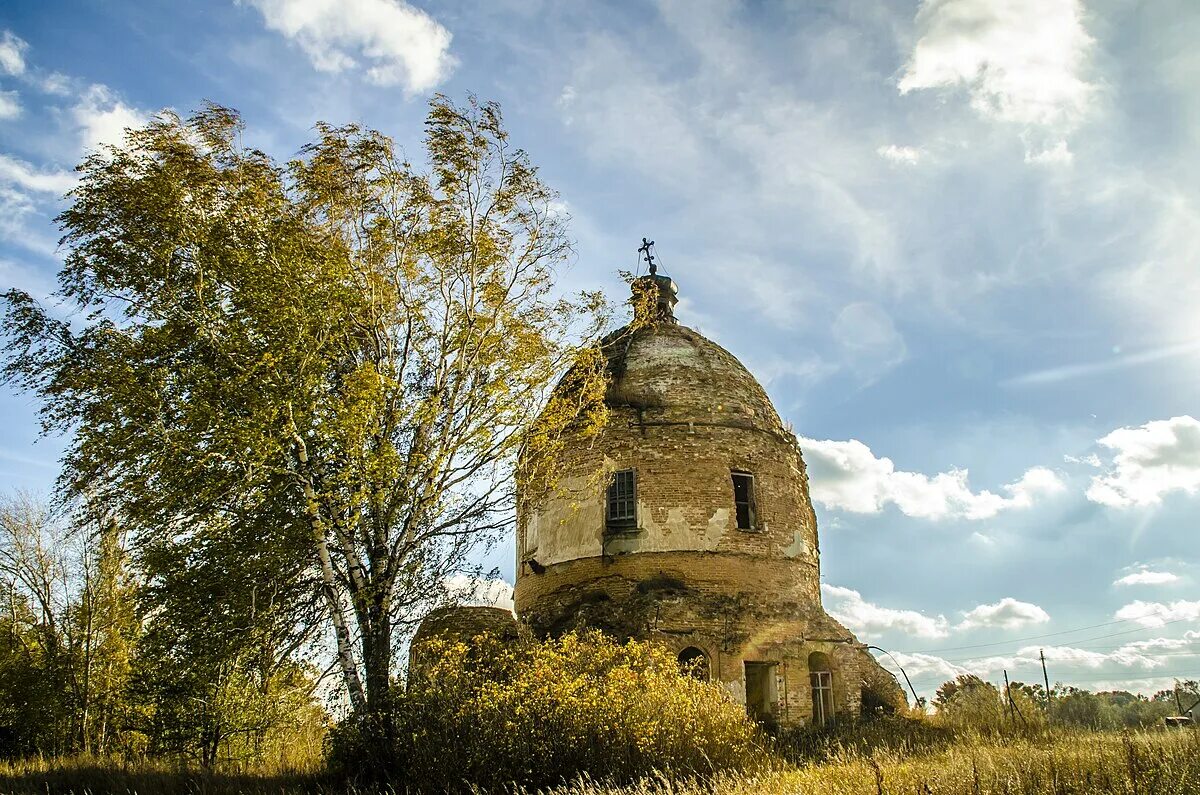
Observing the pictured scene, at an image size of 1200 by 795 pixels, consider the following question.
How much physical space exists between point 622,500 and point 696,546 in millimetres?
2188

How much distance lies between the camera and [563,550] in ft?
68.0

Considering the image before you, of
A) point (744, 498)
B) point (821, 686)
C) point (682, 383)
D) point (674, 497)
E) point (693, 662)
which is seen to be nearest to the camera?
point (693, 662)

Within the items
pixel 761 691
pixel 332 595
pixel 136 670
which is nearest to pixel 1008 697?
pixel 761 691

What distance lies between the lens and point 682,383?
2183cm

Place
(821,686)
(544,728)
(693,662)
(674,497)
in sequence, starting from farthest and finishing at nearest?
(674,497), (821,686), (693,662), (544,728)

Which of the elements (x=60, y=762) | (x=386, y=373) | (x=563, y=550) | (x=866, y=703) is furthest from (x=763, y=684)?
(x=60, y=762)

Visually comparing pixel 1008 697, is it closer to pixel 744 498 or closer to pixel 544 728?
pixel 744 498

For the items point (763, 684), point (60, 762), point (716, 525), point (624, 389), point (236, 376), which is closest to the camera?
point (236, 376)

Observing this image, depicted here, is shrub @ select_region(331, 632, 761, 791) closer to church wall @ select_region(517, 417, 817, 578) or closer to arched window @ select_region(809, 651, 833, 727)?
arched window @ select_region(809, 651, 833, 727)

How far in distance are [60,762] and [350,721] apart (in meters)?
8.98

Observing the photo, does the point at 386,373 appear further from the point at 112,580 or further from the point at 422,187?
the point at 112,580

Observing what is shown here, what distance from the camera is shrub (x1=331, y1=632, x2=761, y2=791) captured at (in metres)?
11.0

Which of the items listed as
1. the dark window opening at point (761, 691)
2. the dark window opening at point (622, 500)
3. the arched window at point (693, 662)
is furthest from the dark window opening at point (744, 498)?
the arched window at point (693, 662)

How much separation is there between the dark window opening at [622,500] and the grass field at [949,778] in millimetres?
8214
